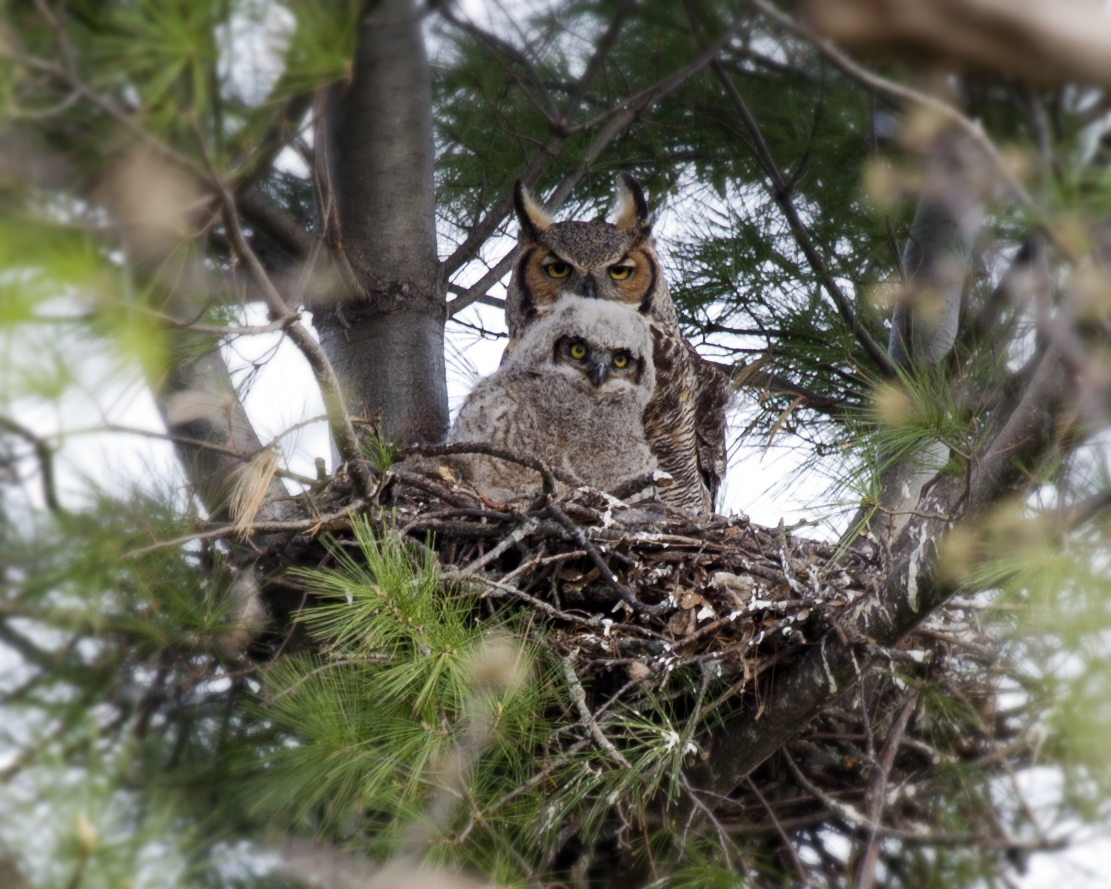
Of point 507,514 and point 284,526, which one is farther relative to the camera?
point 507,514

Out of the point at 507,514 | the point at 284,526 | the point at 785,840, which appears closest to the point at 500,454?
the point at 507,514

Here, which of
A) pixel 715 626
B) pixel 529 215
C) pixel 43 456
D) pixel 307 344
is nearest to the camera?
pixel 43 456

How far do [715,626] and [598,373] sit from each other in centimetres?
89

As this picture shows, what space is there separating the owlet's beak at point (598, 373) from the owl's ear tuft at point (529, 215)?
54 cm

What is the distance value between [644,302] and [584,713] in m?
1.51

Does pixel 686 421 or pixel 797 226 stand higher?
pixel 797 226

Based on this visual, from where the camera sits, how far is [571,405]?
105 inches

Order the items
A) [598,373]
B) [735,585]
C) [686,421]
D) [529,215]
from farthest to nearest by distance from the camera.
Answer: [529,215] → [686,421] → [598,373] → [735,585]

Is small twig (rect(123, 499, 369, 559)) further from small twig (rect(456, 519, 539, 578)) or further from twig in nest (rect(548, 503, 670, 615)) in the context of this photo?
twig in nest (rect(548, 503, 670, 615))

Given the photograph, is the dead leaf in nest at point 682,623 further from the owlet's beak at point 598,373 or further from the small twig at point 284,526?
the owlet's beak at point 598,373

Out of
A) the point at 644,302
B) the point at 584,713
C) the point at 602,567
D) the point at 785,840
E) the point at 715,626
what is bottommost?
the point at 785,840

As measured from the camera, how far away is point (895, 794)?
200 centimetres

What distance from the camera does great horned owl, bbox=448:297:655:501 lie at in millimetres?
2604

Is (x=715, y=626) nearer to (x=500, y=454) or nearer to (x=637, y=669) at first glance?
(x=637, y=669)
